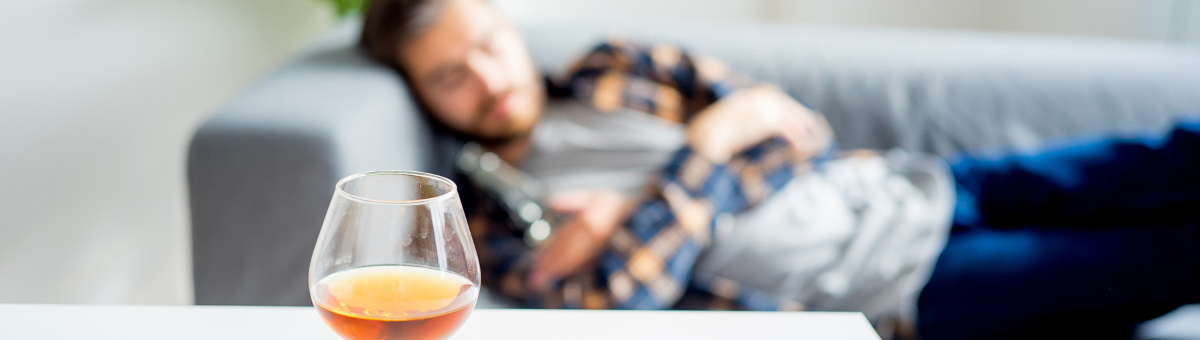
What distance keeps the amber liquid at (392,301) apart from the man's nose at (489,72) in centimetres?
92

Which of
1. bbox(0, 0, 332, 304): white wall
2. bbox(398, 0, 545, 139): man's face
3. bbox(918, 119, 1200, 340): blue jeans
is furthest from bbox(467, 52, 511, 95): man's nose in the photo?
bbox(918, 119, 1200, 340): blue jeans

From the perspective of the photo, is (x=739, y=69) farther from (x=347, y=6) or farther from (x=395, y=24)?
(x=347, y=6)

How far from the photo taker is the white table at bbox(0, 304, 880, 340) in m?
0.45

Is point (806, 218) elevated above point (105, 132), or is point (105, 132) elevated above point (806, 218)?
point (105, 132)

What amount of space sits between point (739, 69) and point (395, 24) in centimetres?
67

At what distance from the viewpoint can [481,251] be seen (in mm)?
1122

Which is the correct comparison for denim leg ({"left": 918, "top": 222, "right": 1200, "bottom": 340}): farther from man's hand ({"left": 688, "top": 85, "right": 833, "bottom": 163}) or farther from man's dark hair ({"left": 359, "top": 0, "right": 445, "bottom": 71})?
man's dark hair ({"left": 359, "top": 0, "right": 445, "bottom": 71})

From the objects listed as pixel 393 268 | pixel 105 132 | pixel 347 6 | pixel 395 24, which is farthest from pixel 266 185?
pixel 347 6

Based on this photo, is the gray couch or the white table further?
the gray couch

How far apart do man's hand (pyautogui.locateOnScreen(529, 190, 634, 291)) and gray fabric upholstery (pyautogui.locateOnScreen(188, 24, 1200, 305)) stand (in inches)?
9.4

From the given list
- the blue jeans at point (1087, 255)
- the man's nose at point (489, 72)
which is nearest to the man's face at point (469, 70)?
the man's nose at point (489, 72)

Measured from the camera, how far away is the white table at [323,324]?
1.47 ft

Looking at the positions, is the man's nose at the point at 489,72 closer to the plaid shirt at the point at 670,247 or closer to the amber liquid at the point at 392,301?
the plaid shirt at the point at 670,247

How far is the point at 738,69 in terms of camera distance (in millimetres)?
1558
